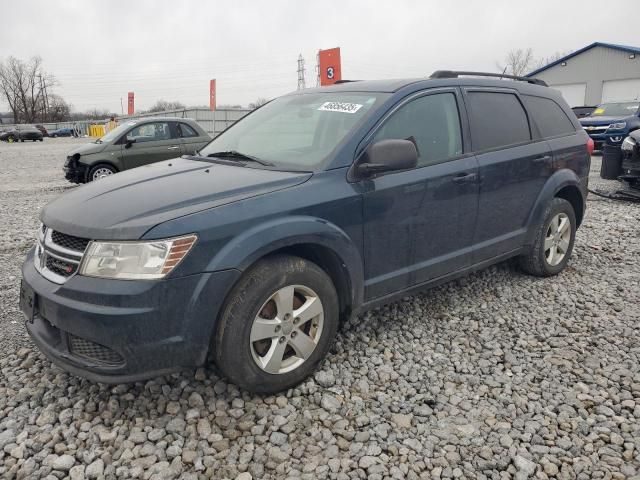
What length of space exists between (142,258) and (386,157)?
4.75ft

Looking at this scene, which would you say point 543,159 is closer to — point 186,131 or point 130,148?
point 186,131

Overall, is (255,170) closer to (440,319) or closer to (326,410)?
(326,410)

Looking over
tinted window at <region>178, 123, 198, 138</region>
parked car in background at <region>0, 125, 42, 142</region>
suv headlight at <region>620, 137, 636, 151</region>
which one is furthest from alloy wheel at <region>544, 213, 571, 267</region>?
parked car in background at <region>0, 125, 42, 142</region>

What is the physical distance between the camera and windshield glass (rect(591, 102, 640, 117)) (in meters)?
15.3

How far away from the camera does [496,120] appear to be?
397 cm

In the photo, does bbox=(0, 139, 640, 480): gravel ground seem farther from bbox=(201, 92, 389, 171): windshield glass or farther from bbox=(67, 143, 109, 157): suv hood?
bbox=(67, 143, 109, 157): suv hood

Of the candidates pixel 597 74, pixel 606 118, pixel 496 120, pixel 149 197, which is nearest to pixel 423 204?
pixel 496 120

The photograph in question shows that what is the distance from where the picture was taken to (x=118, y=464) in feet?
7.63

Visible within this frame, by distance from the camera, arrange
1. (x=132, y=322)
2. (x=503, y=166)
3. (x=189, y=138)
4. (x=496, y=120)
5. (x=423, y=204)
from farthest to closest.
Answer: (x=189, y=138), (x=496, y=120), (x=503, y=166), (x=423, y=204), (x=132, y=322)

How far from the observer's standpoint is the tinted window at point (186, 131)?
1139 centimetres

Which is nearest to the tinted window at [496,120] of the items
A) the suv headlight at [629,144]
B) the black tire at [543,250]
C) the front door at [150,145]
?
the black tire at [543,250]

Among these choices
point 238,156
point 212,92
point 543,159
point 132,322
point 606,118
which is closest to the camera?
point 132,322

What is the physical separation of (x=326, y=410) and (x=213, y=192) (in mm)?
1316

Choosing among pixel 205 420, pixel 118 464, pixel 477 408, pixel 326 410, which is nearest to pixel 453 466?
pixel 477 408
